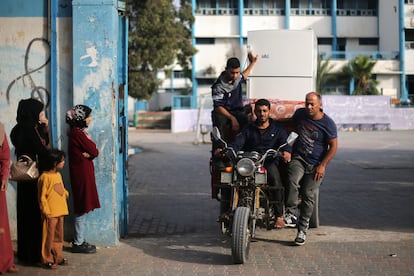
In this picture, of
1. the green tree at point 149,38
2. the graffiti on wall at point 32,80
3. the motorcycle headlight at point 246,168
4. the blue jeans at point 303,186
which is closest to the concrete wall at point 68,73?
the graffiti on wall at point 32,80

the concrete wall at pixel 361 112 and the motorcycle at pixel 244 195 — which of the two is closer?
the motorcycle at pixel 244 195

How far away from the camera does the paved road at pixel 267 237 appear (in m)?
6.24

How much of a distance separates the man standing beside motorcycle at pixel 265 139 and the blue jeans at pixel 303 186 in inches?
6.1

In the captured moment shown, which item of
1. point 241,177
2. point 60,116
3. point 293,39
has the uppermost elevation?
point 293,39

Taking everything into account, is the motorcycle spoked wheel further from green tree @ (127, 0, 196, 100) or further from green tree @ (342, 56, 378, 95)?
green tree @ (342, 56, 378, 95)

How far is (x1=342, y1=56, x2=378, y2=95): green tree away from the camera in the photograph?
4319 centimetres

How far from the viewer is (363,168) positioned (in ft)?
52.2

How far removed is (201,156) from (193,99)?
2072 cm

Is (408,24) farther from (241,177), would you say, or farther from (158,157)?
(241,177)

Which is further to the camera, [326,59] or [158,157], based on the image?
[326,59]

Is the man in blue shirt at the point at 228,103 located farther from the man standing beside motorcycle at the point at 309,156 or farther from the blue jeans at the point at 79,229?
the blue jeans at the point at 79,229

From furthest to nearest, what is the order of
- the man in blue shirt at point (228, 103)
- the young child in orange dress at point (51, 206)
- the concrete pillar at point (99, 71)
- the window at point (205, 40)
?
the window at point (205, 40) → the man in blue shirt at point (228, 103) → the concrete pillar at point (99, 71) → the young child in orange dress at point (51, 206)

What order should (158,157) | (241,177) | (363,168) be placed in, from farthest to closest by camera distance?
(158,157), (363,168), (241,177)

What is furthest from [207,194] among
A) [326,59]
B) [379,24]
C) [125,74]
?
[379,24]
